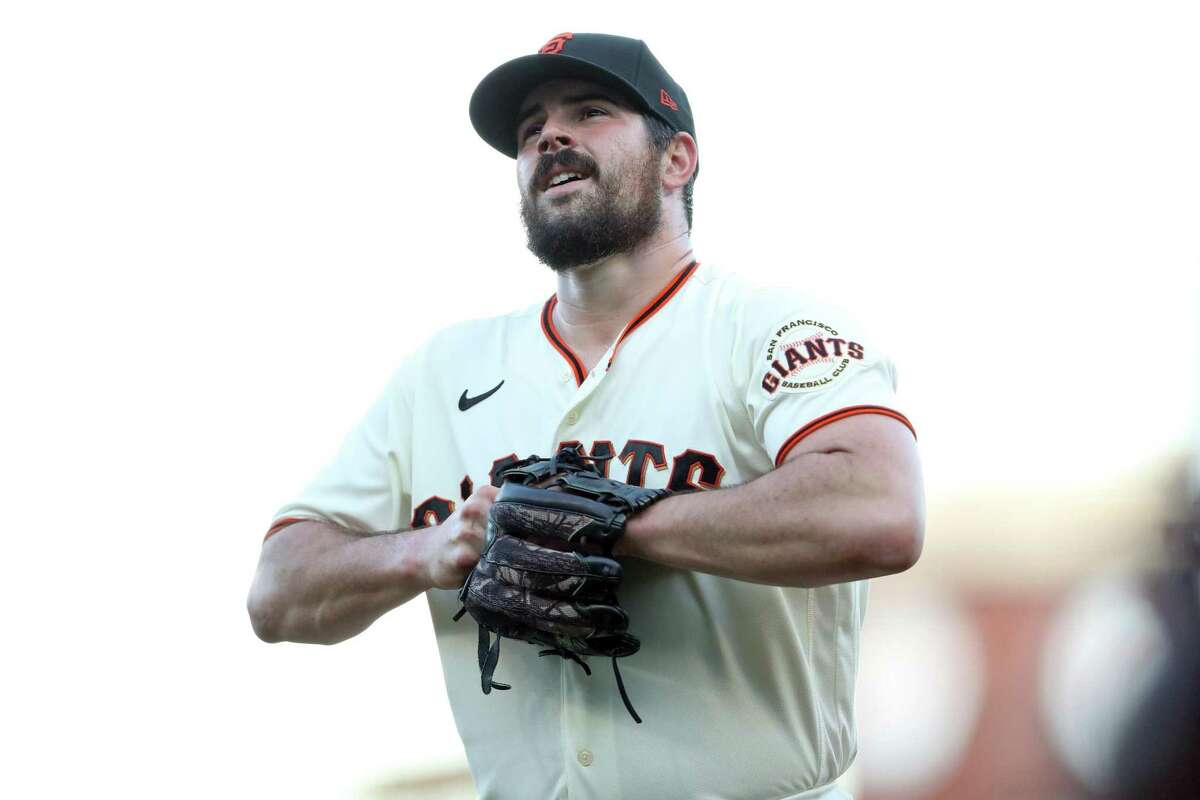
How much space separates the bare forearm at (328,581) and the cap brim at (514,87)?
3.26 feet

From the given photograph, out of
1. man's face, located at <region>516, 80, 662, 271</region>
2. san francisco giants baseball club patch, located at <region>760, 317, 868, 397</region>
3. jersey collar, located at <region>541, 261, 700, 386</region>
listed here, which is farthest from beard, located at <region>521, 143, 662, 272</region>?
san francisco giants baseball club patch, located at <region>760, 317, 868, 397</region>

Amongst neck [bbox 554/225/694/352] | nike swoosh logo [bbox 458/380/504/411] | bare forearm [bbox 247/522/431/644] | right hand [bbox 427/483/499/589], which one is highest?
neck [bbox 554/225/694/352]

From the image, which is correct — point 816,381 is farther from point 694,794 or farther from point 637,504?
point 694,794

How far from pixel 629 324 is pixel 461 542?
68 centimetres

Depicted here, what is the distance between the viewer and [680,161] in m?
3.06

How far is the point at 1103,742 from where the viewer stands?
6621 millimetres

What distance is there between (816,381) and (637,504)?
1.25 feet

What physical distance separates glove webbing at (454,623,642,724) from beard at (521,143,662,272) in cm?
82

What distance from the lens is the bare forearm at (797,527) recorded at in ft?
6.83

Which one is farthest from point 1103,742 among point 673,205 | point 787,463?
point 787,463

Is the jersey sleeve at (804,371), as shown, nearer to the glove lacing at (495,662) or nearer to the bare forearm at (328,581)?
the glove lacing at (495,662)

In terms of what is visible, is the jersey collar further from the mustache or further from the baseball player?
the mustache

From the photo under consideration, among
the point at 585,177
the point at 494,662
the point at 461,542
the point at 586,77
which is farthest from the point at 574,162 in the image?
the point at 494,662

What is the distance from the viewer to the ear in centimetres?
301
